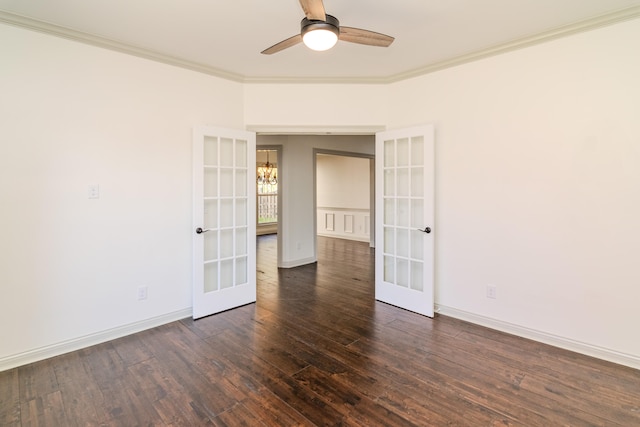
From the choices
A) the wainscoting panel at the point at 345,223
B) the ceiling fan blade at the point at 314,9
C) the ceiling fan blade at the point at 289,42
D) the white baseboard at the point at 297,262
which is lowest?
the white baseboard at the point at 297,262

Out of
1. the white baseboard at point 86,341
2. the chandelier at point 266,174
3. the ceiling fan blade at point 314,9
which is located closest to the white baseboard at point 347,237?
the chandelier at point 266,174

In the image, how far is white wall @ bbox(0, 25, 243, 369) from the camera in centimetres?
251

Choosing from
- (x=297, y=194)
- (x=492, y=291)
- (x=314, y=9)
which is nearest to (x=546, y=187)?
(x=492, y=291)

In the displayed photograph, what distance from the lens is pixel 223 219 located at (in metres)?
3.67

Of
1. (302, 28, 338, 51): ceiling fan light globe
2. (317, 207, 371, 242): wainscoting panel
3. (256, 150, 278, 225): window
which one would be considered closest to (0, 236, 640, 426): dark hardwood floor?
(302, 28, 338, 51): ceiling fan light globe

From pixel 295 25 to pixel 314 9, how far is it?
865mm

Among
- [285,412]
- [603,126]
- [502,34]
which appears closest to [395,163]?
[502,34]

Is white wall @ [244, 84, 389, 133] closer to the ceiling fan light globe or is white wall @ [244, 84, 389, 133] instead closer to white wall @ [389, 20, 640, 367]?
white wall @ [389, 20, 640, 367]

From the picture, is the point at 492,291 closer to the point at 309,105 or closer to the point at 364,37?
the point at 364,37

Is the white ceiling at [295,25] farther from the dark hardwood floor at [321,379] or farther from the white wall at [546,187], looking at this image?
the dark hardwood floor at [321,379]

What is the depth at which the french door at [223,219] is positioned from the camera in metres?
3.42

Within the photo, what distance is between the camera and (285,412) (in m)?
1.98

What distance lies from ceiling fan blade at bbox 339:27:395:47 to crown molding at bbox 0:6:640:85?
1362 millimetres

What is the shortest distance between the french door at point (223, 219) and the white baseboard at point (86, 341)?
267mm
